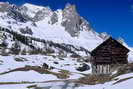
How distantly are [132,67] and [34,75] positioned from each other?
92.5 ft

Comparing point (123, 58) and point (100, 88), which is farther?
point (123, 58)

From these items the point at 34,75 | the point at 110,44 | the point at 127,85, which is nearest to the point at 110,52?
the point at 110,44

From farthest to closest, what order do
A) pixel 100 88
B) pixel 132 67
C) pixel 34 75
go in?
pixel 34 75, pixel 132 67, pixel 100 88

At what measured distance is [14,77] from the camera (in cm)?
6569

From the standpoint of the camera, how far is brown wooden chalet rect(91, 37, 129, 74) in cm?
6525

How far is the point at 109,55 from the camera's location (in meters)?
65.4

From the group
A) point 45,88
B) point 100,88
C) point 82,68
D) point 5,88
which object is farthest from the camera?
point 82,68

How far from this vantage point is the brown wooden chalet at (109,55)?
65250 mm

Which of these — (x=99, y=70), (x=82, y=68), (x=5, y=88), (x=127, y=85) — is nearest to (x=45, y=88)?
(x=5, y=88)

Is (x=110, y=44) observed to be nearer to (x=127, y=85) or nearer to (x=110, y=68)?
(x=110, y=68)

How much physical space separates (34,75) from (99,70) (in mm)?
14128

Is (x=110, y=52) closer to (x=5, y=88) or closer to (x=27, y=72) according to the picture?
(x=27, y=72)

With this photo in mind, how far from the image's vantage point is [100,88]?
3384 centimetres

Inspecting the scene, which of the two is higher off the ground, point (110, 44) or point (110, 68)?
point (110, 44)
